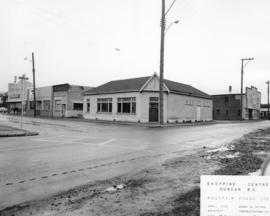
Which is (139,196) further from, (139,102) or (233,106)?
(233,106)

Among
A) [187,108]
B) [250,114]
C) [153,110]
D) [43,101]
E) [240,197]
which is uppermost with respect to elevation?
[43,101]

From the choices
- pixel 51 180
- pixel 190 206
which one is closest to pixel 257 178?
pixel 190 206

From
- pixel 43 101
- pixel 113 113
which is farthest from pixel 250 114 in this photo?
pixel 43 101

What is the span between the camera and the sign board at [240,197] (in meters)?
1.94

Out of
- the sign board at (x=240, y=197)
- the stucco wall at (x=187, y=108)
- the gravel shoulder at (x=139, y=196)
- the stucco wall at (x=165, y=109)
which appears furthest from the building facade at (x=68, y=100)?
the sign board at (x=240, y=197)

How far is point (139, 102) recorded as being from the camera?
33.4 meters

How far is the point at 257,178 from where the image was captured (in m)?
1.94

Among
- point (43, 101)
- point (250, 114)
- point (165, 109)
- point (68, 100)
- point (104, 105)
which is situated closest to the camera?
point (165, 109)

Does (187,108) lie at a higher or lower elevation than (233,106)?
lower

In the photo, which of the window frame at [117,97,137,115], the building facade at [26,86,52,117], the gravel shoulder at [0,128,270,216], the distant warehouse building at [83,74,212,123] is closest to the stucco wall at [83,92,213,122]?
the distant warehouse building at [83,74,212,123]

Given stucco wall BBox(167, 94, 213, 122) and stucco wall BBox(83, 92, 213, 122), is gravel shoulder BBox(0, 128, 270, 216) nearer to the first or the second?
stucco wall BBox(83, 92, 213, 122)

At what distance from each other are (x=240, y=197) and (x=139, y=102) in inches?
1238

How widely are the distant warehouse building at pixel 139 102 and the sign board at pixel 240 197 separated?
31161 millimetres

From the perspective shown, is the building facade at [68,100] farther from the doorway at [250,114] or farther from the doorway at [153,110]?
the doorway at [250,114]
